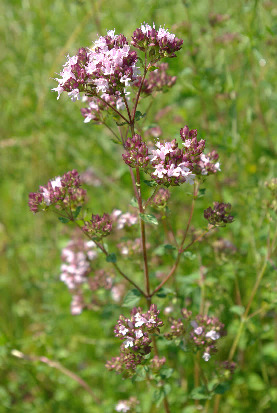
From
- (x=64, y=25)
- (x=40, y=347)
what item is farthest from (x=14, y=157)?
Answer: (x=40, y=347)

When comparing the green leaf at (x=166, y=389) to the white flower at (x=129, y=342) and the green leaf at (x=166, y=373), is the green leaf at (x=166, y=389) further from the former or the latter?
the white flower at (x=129, y=342)

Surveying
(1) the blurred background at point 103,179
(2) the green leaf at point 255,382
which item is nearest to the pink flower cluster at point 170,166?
(1) the blurred background at point 103,179

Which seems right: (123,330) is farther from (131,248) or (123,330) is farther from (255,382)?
(255,382)

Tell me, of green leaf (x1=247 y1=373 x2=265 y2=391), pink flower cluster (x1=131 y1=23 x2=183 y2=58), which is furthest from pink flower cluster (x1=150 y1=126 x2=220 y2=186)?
green leaf (x1=247 y1=373 x2=265 y2=391)

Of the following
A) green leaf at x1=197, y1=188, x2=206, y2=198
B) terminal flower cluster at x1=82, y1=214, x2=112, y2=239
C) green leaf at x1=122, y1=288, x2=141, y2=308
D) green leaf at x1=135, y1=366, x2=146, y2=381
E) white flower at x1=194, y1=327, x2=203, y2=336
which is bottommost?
green leaf at x1=135, y1=366, x2=146, y2=381

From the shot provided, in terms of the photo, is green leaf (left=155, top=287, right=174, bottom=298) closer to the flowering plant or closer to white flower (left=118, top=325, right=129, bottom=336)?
the flowering plant

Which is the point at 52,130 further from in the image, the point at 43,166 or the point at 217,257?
the point at 217,257
